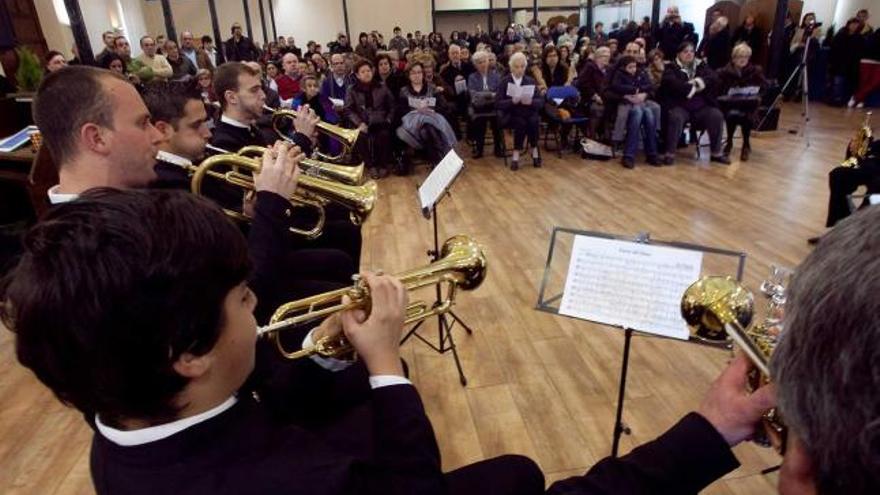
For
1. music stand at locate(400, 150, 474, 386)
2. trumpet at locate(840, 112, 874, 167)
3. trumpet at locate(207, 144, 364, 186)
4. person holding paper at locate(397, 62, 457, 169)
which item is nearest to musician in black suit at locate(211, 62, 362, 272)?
trumpet at locate(207, 144, 364, 186)

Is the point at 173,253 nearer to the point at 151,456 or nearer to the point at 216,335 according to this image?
the point at 216,335

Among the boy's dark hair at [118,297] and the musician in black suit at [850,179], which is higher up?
the boy's dark hair at [118,297]

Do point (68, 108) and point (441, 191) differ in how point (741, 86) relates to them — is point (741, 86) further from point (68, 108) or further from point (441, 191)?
point (68, 108)

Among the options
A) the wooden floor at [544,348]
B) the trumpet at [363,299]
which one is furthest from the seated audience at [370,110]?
the trumpet at [363,299]

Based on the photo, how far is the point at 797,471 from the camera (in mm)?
528

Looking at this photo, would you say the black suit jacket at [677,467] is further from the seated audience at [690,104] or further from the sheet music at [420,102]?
the seated audience at [690,104]

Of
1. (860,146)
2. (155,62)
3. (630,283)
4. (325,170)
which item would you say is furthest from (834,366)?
(155,62)

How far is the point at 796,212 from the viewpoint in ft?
13.8

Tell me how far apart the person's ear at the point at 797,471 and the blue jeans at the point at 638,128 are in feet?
19.3

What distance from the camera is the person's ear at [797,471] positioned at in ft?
1.67

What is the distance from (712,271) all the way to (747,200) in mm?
1832

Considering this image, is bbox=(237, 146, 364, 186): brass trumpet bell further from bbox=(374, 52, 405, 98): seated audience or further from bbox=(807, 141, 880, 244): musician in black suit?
bbox=(374, 52, 405, 98): seated audience

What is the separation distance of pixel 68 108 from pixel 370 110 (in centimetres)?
467

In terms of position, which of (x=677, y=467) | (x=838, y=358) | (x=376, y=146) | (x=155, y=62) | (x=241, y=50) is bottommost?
(x=376, y=146)
